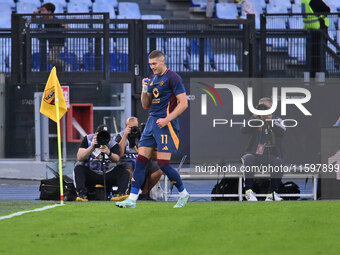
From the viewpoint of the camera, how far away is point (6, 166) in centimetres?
1927

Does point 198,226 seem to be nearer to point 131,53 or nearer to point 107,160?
point 107,160

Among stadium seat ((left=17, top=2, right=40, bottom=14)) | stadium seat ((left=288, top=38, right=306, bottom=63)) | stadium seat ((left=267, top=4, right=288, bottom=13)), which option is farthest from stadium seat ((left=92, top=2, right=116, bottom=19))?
stadium seat ((left=288, top=38, right=306, bottom=63))

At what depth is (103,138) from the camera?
1323 centimetres

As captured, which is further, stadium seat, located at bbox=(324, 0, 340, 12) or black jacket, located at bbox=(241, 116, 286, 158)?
stadium seat, located at bbox=(324, 0, 340, 12)

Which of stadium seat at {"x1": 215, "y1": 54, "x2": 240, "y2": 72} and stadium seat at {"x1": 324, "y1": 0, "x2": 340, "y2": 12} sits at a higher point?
stadium seat at {"x1": 324, "y1": 0, "x2": 340, "y2": 12}

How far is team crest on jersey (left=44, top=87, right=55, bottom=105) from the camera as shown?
A: 12.8 m

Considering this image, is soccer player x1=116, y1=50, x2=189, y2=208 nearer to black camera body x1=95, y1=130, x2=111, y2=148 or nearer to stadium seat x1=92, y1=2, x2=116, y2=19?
Result: black camera body x1=95, y1=130, x2=111, y2=148

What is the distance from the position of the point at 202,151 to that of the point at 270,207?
29.1ft

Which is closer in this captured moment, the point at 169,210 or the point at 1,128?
the point at 169,210

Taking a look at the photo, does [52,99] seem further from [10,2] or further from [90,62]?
[10,2]

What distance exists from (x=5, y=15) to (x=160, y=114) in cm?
1428

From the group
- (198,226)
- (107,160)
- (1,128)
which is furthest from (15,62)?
(198,226)

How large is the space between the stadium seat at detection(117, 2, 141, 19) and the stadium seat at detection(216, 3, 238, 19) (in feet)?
7.65

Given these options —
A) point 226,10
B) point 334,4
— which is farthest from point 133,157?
point 334,4
